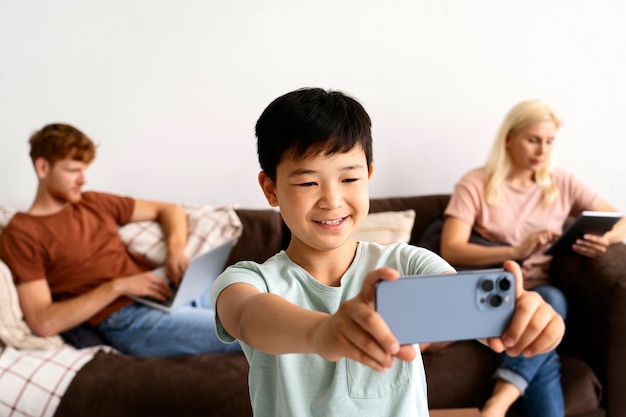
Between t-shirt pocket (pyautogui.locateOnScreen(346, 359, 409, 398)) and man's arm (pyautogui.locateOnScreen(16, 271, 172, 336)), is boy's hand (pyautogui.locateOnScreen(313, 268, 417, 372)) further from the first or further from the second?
man's arm (pyautogui.locateOnScreen(16, 271, 172, 336))

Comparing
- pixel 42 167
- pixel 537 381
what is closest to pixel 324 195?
pixel 537 381

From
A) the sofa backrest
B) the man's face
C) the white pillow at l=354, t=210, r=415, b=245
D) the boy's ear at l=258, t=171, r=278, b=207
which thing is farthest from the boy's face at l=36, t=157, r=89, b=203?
the boy's ear at l=258, t=171, r=278, b=207

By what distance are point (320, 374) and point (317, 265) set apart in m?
0.16

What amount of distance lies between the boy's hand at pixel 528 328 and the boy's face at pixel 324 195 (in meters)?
0.28

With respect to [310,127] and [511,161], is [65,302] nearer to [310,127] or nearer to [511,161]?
[310,127]

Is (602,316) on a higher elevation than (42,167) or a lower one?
lower

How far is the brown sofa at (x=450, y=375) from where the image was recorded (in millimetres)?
1960

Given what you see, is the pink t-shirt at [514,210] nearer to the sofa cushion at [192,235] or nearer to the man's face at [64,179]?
the sofa cushion at [192,235]

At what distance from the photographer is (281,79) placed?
9.26 ft

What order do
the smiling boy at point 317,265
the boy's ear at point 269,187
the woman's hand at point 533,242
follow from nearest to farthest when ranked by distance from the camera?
the smiling boy at point 317,265 → the boy's ear at point 269,187 → the woman's hand at point 533,242

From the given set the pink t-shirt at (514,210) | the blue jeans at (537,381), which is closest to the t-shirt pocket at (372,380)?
the blue jeans at (537,381)

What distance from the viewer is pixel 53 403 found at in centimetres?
194

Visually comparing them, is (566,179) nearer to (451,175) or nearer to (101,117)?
(451,175)

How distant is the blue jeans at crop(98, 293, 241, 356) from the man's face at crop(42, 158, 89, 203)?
1.50 feet
